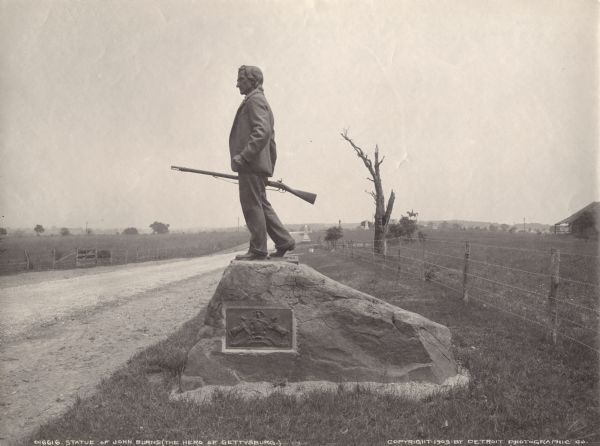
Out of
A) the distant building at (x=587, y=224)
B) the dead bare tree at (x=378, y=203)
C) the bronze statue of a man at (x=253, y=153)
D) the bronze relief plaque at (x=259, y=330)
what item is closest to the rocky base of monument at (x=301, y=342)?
the bronze relief plaque at (x=259, y=330)

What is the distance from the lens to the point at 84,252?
2348 cm

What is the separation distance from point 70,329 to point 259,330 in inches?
226

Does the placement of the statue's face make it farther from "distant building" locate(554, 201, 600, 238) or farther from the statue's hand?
"distant building" locate(554, 201, 600, 238)

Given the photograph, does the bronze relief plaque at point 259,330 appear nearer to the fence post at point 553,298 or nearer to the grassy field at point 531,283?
the grassy field at point 531,283

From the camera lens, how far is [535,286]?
491 inches

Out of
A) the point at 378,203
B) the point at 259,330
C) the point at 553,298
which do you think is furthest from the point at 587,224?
the point at 259,330

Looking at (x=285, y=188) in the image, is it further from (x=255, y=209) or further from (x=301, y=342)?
(x=301, y=342)

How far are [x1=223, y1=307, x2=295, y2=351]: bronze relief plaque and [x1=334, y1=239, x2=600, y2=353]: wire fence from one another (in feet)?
12.8

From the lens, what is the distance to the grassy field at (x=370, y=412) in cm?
391

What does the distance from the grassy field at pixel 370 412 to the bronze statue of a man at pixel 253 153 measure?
1960 millimetres

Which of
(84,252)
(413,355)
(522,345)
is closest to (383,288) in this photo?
(522,345)

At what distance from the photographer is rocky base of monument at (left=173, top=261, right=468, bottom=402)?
503 cm

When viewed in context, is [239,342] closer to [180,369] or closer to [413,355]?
[180,369]

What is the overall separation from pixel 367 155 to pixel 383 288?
9899mm
